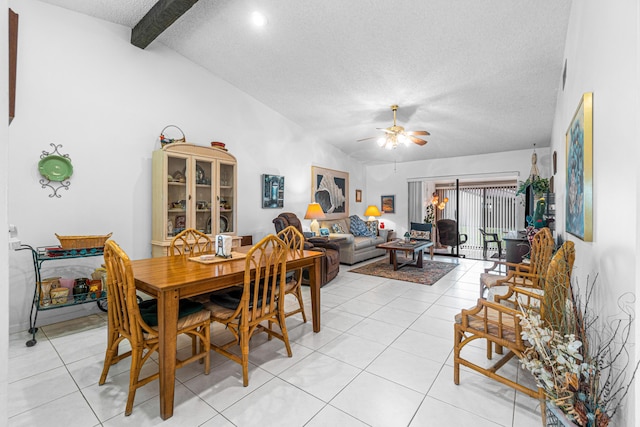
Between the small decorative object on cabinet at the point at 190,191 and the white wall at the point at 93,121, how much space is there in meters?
0.26

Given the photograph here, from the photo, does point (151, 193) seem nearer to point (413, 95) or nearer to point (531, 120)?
point (413, 95)

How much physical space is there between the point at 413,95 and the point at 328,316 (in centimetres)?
321

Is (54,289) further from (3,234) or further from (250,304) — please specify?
(3,234)

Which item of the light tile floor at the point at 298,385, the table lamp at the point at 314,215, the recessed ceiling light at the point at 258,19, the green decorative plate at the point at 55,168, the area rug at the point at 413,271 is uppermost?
the recessed ceiling light at the point at 258,19

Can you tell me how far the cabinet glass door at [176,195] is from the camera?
12.0 feet

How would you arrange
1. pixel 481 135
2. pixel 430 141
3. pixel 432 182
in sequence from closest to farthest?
pixel 481 135 → pixel 430 141 → pixel 432 182

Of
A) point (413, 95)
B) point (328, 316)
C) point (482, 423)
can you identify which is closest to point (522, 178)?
point (413, 95)

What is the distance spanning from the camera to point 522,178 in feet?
20.1

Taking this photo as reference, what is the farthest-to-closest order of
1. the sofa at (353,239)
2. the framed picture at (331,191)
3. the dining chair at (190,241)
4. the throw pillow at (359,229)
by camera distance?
the throw pillow at (359,229) → the framed picture at (331,191) → the sofa at (353,239) → the dining chair at (190,241)

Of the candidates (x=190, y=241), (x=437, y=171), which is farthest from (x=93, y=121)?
(x=437, y=171)

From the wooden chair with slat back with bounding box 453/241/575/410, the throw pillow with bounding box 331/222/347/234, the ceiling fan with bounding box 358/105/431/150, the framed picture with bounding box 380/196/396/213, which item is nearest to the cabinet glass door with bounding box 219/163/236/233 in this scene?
the ceiling fan with bounding box 358/105/431/150

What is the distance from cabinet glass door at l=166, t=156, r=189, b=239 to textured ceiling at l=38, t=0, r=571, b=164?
1.57 meters

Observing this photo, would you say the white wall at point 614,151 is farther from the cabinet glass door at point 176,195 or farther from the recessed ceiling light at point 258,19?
the cabinet glass door at point 176,195

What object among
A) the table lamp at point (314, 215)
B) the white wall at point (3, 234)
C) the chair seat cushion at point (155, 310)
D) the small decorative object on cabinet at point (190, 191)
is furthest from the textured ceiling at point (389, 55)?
the chair seat cushion at point (155, 310)
